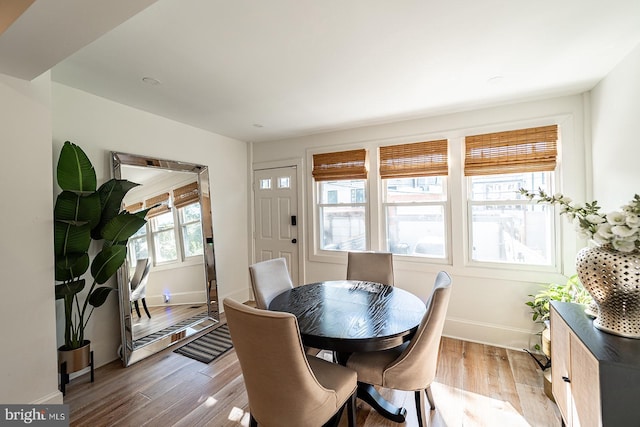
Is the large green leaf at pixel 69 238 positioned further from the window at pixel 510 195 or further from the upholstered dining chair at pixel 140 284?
the window at pixel 510 195

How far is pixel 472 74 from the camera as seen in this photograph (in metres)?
2.12

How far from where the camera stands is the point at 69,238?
1.99 m

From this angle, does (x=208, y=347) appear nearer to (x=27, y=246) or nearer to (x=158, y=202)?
(x=158, y=202)

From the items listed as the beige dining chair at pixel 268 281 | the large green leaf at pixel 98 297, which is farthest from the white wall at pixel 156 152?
the beige dining chair at pixel 268 281

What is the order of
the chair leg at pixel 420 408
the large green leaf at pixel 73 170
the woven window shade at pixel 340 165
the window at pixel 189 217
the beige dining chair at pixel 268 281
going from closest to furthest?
the chair leg at pixel 420 408 → the large green leaf at pixel 73 170 → the beige dining chair at pixel 268 281 → the window at pixel 189 217 → the woven window shade at pixel 340 165

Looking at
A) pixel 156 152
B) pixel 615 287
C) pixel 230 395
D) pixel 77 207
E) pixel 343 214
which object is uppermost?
pixel 156 152

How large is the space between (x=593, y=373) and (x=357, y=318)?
1.10 metres

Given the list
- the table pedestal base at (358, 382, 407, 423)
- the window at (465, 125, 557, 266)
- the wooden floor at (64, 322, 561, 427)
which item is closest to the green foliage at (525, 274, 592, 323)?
the window at (465, 125, 557, 266)

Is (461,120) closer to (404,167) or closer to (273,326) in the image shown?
(404,167)

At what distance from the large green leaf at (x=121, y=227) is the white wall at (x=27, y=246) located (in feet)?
1.13

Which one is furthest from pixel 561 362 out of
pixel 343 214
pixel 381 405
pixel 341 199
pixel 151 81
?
pixel 151 81

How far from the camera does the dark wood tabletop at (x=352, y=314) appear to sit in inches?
57.1

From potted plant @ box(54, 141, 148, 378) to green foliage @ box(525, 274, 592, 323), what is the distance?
11.3ft

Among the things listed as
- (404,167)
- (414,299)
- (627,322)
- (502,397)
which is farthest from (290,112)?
(502,397)
